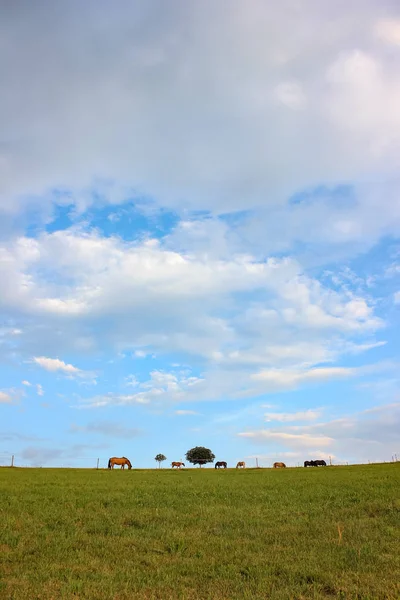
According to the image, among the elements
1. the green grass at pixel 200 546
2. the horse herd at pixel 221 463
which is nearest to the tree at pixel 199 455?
the horse herd at pixel 221 463

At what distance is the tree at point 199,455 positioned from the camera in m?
135

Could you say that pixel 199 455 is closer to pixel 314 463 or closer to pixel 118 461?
pixel 314 463

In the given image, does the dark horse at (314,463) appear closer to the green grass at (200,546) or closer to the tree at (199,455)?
the tree at (199,455)

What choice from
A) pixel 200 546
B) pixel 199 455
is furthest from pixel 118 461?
pixel 199 455

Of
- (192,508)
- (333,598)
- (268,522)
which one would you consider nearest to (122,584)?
(333,598)

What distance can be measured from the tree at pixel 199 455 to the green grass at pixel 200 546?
114 m

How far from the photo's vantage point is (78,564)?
44.8 ft

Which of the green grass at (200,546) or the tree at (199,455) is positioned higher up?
the tree at (199,455)

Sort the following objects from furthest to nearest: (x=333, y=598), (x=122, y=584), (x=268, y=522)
A: (x=268, y=522), (x=122, y=584), (x=333, y=598)

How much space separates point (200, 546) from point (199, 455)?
127 meters

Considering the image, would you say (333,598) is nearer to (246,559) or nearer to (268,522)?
(246,559)

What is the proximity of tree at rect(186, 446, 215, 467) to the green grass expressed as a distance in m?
114

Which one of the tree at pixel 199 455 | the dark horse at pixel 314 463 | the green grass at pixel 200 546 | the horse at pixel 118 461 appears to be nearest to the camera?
the green grass at pixel 200 546

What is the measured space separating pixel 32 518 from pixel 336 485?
829 inches
